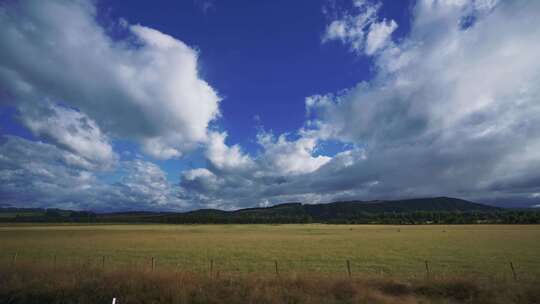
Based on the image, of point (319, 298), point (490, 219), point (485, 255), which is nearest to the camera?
point (319, 298)

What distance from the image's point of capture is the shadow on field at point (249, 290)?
40.6 feet

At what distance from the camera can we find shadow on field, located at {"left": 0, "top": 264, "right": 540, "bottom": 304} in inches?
488

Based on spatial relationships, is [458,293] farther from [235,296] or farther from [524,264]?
[524,264]

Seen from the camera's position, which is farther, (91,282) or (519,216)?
(519,216)

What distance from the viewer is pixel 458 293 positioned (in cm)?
1323

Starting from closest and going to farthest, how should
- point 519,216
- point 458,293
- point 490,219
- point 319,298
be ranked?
point 319,298, point 458,293, point 519,216, point 490,219

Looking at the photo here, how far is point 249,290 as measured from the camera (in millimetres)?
13172

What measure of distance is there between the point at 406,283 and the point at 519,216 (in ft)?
566

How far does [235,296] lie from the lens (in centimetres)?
1263

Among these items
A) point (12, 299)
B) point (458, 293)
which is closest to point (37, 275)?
point (12, 299)

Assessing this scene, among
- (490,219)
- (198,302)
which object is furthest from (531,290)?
(490,219)

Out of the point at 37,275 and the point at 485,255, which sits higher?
the point at 37,275

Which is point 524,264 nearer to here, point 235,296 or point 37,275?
point 235,296

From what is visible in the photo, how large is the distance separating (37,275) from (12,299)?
8.70ft
